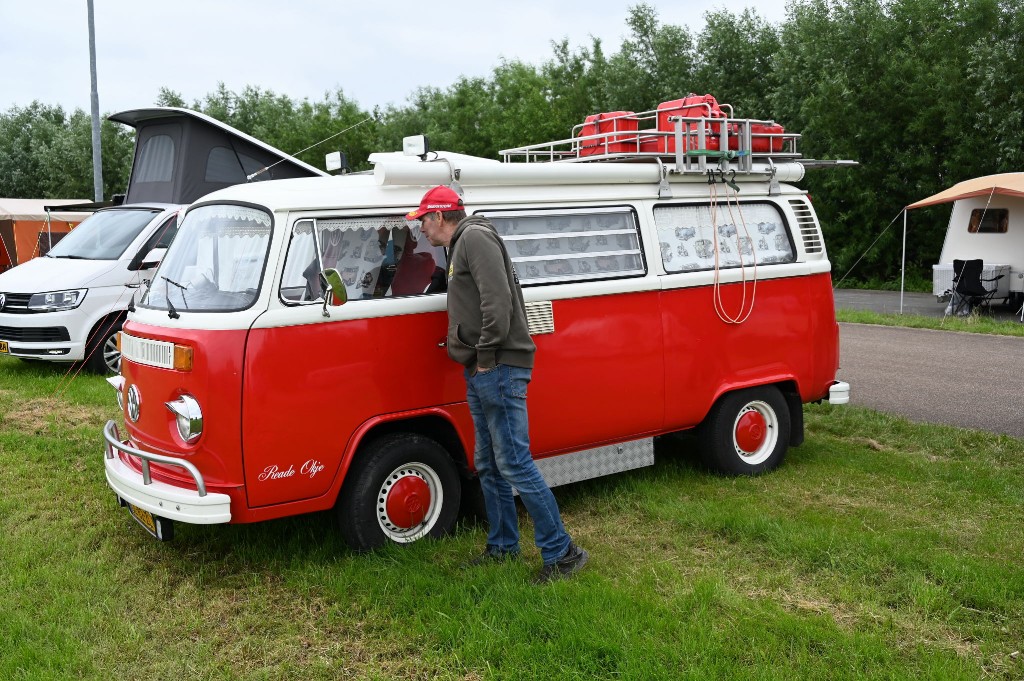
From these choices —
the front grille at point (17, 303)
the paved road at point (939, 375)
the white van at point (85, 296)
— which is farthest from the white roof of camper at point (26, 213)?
the paved road at point (939, 375)

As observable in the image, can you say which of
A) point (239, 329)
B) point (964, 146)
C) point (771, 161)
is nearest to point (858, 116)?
point (964, 146)

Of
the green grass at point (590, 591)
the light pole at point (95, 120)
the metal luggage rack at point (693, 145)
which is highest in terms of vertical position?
the light pole at point (95, 120)

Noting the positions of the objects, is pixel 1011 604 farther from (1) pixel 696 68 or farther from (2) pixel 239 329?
(1) pixel 696 68

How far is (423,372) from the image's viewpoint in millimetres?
5422

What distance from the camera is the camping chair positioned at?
18.3 metres

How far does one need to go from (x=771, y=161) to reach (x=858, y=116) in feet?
66.4

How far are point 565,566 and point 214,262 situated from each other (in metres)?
2.59

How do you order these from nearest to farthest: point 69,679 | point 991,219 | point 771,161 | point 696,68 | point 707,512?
1. point 69,679
2. point 707,512
3. point 771,161
4. point 991,219
5. point 696,68

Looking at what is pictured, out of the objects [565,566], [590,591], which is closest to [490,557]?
[565,566]

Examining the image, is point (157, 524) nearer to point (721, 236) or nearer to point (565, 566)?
point (565, 566)

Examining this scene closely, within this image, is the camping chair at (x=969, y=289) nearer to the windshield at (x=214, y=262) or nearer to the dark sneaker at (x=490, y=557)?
the dark sneaker at (x=490, y=557)

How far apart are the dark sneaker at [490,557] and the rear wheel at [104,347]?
23.5 ft

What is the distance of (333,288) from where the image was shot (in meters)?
4.89

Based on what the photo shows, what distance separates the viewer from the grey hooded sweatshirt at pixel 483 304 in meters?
4.84
